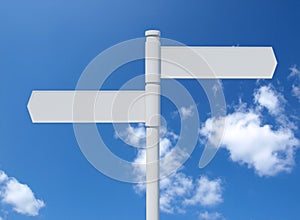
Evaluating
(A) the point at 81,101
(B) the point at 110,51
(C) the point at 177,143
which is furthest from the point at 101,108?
(C) the point at 177,143

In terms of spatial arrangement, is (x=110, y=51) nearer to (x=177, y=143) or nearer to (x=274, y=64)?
(x=177, y=143)

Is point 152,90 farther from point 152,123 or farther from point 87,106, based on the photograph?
point 87,106

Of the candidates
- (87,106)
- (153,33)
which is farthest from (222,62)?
(87,106)

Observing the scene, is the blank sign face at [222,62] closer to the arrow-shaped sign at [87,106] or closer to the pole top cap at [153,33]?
the pole top cap at [153,33]

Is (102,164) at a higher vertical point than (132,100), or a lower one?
lower

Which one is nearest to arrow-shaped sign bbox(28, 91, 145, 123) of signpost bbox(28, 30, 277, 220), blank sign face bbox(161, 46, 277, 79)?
signpost bbox(28, 30, 277, 220)

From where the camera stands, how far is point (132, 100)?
1.93 m

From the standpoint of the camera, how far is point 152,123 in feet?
6.13

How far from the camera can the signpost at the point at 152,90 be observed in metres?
1.91

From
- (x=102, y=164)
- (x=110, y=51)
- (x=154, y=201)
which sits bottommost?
(x=154, y=201)

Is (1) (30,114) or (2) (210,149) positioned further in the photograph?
(1) (30,114)

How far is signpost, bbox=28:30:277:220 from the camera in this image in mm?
1905

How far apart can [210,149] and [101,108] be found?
1.73 feet

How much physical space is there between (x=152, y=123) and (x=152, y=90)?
147mm
